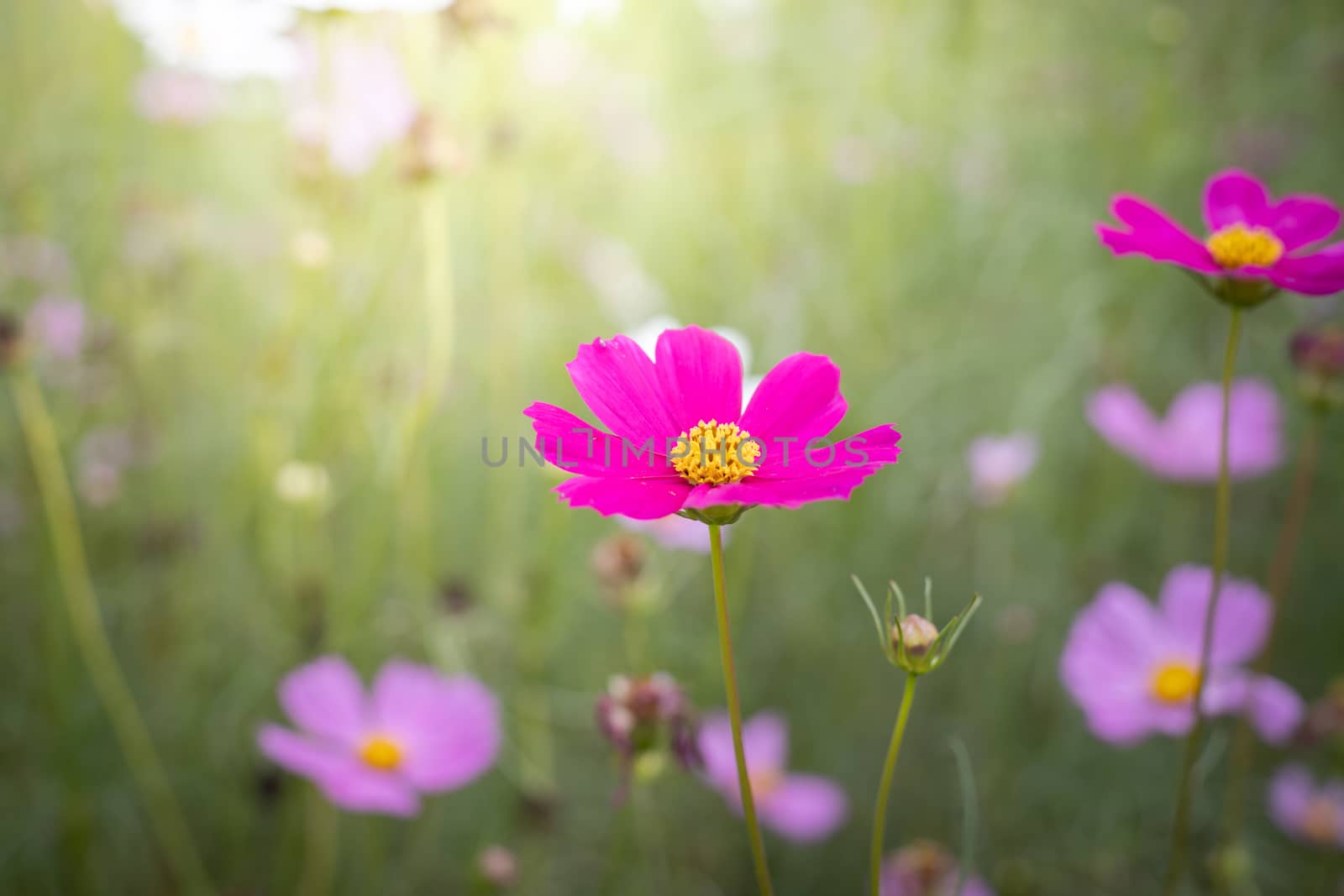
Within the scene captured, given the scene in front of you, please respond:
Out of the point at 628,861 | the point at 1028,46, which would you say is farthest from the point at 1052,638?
the point at 1028,46

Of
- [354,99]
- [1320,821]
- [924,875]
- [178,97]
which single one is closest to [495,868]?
[924,875]

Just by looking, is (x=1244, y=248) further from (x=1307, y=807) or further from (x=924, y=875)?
(x=1307, y=807)

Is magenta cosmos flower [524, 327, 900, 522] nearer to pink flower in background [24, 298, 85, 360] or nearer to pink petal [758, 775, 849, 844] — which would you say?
pink petal [758, 775, 849, 844]

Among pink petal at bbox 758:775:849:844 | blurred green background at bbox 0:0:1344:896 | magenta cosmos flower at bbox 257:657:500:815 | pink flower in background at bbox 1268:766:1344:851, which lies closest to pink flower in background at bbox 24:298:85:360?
blurred green background at bbox 0:0:1344:896

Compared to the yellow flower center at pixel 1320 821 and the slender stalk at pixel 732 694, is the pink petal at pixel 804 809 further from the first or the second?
the slender stalk at pixel 732 694

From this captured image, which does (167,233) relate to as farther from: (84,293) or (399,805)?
(399,805)
